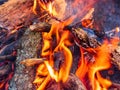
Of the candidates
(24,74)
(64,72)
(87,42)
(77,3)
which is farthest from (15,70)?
(77,3)

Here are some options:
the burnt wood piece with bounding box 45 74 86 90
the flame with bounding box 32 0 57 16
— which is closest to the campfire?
the burnt wood piece with bounding box 45 74 86 90

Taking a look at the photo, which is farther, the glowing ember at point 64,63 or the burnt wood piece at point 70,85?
the glowing ember at point 64,63

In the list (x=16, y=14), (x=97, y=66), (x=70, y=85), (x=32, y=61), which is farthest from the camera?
(x=16, y=14)

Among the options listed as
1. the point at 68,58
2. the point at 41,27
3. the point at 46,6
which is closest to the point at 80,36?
the point at 68,58

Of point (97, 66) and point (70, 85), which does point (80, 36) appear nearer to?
point (97, 66)

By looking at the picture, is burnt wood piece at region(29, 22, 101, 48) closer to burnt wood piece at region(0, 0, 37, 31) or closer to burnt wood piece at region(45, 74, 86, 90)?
burnt wood piece at region(45, 74, 86, 90)

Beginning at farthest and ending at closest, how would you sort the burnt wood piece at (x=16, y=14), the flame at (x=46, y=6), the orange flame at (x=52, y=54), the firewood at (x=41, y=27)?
the flame at (x=46, y=6) < the burnt wood piece at (x=16, y=14) < the firewood at (x=41, y=27) < the orange flame at (x=52, y=54)

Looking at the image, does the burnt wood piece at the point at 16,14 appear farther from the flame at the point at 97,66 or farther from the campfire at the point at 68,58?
the flame at the point at 97,66

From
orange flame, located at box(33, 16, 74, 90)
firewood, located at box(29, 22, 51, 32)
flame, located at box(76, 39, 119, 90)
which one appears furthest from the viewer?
firewood, located at box(29, 22, 51, 32)

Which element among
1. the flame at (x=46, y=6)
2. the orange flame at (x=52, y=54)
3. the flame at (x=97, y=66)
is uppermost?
the flame at (x=46, y=6)

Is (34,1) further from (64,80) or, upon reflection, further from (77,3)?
(64,80)

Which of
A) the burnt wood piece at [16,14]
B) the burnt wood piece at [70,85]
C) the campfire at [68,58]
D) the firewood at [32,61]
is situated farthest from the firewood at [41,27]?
the burnt wood piece at [70,85]
